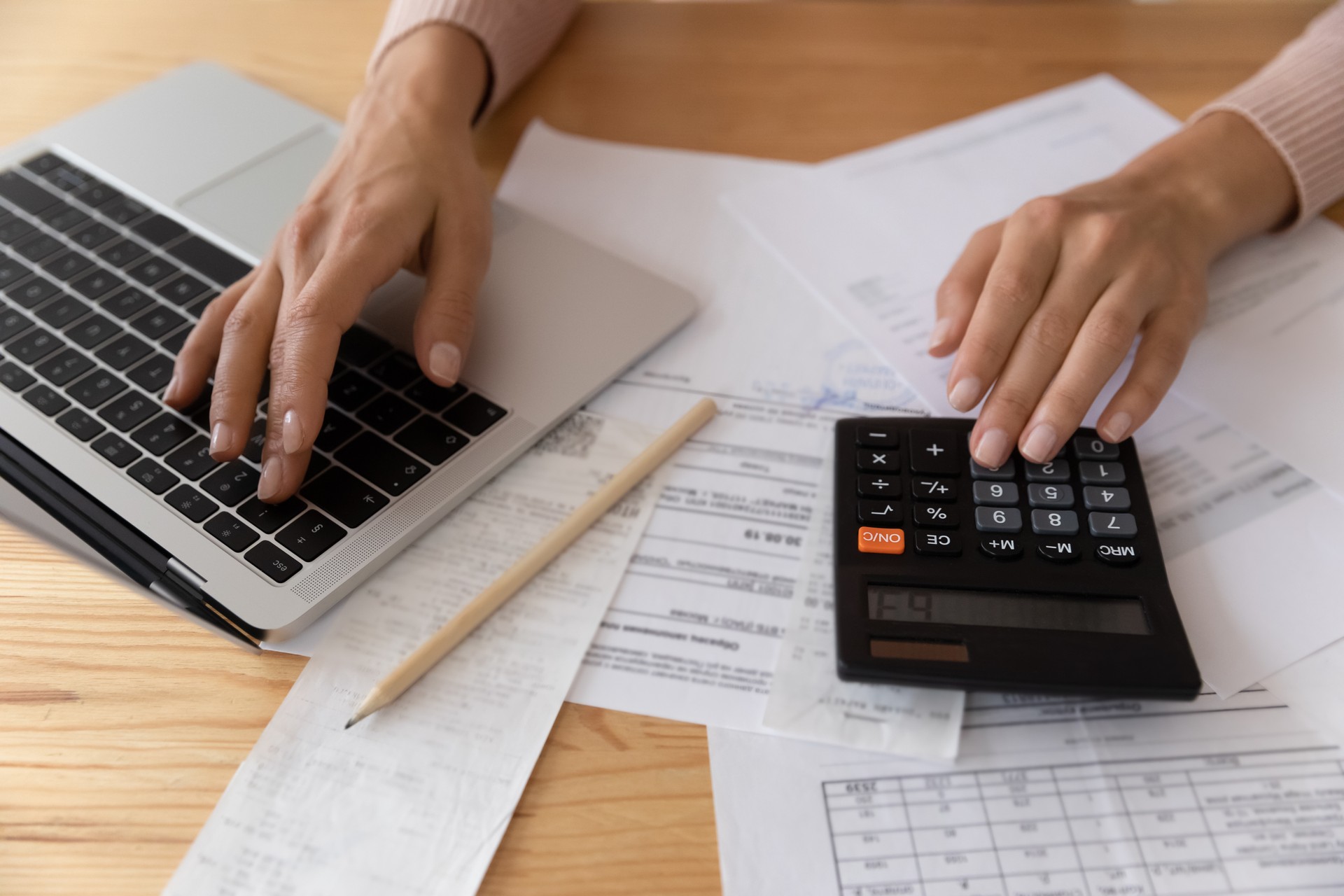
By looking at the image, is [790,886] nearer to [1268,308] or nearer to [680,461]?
[680,461]

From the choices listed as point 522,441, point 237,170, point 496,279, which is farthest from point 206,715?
point 237,170

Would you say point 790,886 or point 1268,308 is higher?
point 1268,308

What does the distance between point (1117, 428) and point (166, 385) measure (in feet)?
1.67

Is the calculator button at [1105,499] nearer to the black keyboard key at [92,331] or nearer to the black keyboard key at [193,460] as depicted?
the black keyboard key at [193,460]

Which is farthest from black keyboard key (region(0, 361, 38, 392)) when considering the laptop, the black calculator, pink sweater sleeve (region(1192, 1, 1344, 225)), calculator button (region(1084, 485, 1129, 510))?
pink sweater sleeve (region(1192, 1, 1344, 225))

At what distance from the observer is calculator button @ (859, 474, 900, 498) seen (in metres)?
0.43

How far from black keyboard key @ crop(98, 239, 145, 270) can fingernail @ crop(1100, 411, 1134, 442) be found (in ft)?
1.93

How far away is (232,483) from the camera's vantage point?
0.45 meters

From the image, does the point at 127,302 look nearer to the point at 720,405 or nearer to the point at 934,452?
the point at 720,405

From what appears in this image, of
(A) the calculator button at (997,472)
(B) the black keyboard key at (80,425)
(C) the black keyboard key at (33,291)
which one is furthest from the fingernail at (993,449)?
(C) the black keyboard key at (33,291)

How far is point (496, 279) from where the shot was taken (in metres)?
0.56

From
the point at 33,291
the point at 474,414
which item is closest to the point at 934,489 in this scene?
the point at 474,414

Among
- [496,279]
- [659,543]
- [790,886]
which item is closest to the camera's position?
[790,886]

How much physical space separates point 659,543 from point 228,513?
0.21m
